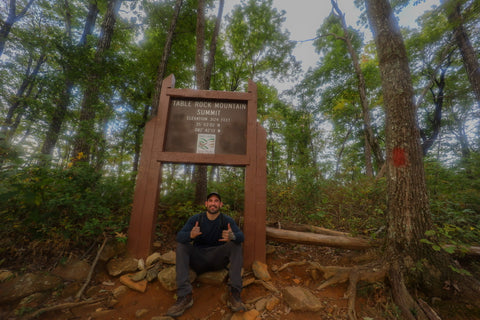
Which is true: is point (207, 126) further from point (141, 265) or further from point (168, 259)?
point (141, 265)

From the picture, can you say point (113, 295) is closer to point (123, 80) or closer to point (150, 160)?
point (150, 160)

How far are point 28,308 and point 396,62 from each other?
7120 mm

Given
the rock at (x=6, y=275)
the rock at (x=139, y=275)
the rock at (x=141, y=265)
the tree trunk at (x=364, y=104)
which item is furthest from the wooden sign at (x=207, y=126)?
the tree trunk at (x=364, y=104)

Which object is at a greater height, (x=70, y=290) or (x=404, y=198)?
(x=404, y=198)

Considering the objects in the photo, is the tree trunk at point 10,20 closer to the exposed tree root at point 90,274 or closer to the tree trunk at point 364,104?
the exposed tree root at point 90,274

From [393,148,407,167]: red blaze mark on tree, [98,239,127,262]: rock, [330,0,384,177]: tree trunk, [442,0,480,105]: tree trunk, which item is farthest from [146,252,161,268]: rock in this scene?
[442,0,480,105]: tree trunk

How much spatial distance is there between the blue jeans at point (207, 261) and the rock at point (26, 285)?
190cm

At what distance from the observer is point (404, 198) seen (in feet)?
10.0

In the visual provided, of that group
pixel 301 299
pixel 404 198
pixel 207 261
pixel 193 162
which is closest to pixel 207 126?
pixel 193 162

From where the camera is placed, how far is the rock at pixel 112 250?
336 centimetres

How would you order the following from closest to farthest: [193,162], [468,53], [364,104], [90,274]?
[90,274], [193,162], [468,53], [364,104]

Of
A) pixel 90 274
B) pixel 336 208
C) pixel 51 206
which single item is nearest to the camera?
pixel 90 274

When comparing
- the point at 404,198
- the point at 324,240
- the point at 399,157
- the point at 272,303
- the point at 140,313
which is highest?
the point at 399,157

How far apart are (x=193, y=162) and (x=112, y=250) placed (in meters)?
2.28
